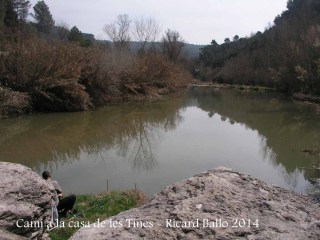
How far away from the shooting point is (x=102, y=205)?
806 cm

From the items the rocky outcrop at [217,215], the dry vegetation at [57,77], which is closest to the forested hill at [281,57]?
the dry vegetation at [57,77]

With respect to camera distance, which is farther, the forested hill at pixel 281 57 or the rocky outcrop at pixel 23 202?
the forested hill at pixel 281 57

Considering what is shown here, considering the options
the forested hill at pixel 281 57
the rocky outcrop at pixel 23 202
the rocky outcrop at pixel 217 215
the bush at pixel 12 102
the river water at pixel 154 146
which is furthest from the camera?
the forested hill at pixel 281 57

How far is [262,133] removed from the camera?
20.7 metres

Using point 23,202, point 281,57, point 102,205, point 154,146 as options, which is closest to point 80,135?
point 154,146

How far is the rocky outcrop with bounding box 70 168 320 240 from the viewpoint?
214 cm

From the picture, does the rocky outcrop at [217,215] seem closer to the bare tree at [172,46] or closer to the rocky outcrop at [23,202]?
the rocky outcrop at [23,202]

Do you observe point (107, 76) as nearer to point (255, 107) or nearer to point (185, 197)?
point (255, 107)

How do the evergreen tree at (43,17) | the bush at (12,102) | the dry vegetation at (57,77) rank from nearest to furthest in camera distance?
1. the bush at (12,102)
2. the dry vegetation at (57,77)
3. the evergreen tree at (43,17)

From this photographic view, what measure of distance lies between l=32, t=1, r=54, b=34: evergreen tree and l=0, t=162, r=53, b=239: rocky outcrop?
67.5 m

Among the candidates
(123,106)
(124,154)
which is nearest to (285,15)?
(123,106)

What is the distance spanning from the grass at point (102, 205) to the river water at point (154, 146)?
1131 mm

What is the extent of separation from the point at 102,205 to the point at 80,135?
10.8 metres

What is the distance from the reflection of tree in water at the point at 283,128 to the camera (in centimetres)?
1391
